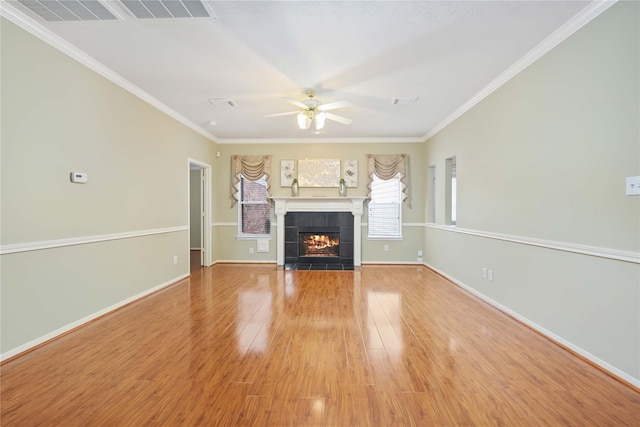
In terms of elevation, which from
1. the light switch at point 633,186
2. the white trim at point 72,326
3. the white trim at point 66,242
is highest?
the light switch at point 633,186

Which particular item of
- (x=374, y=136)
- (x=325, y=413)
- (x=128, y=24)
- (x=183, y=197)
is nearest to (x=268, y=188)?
(x=183, y=197)

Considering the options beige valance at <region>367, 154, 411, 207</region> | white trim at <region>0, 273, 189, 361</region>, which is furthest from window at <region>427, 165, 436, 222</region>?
white trim at <region>0, 273, 189, 361</region>

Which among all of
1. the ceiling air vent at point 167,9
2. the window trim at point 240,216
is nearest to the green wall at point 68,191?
the ceiling air vent at point 167,9

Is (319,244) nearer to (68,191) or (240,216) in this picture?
(240,216)

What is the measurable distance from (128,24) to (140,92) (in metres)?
1.49

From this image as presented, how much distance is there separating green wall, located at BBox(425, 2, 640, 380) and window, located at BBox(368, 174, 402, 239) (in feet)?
8.19

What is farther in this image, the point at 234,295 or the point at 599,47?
the point at 234,295

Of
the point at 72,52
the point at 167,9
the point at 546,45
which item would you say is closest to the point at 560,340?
the point at 546,45

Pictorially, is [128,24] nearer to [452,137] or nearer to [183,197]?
[183,197]

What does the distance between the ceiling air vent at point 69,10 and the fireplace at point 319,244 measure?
4613 millimetres

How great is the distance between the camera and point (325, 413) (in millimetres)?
1688

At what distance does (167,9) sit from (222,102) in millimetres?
1933

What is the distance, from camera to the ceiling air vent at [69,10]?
2.17 meters

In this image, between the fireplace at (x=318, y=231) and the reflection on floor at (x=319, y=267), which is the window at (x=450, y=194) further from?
the reflection on floor at (x=319, y=267)
